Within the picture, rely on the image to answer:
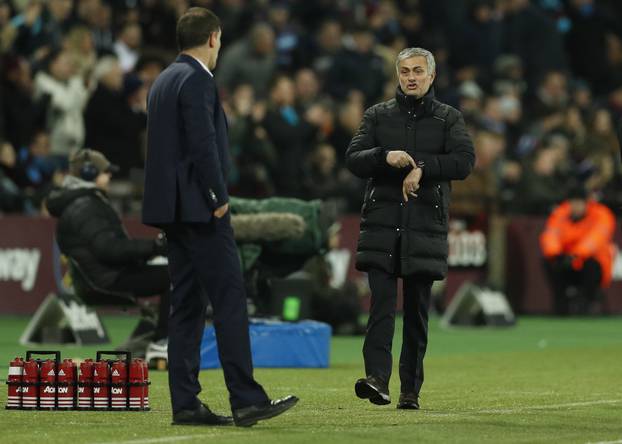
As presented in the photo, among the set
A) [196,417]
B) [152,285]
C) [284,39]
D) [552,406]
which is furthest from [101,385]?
[284,39]

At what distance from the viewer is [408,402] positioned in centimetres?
1061

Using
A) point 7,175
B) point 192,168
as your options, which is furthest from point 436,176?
point 7,175

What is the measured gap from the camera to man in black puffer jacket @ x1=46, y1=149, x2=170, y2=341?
14.1 metres

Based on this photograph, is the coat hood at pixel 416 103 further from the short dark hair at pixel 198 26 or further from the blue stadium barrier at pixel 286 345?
the blue stadium barrier at pixel 286 345

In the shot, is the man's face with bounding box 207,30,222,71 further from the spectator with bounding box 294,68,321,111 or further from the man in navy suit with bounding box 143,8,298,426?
the spectator with bounding box 294,68,321,111

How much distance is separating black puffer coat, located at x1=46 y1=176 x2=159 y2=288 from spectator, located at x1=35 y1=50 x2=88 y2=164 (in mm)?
5879

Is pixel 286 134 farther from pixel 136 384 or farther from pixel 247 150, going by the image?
pixel 136 384

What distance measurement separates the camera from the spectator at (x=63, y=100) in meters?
20.4

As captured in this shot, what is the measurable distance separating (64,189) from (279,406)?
5.81m

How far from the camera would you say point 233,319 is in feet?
30.2

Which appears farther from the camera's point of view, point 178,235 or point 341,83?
point 341,83

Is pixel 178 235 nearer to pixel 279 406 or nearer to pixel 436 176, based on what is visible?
pixel 279 406

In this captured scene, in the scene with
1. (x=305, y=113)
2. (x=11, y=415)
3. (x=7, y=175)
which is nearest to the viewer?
(x=11, y=415)

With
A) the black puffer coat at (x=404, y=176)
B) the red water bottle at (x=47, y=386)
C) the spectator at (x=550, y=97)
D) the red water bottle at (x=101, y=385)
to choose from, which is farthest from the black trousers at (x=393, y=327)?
the spectator at (x=550, y=97)
